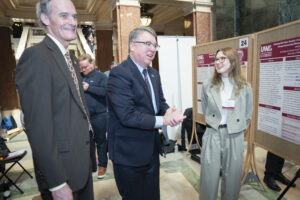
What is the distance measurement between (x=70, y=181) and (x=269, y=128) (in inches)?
84.0

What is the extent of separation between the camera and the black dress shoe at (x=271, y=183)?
8.25 ft

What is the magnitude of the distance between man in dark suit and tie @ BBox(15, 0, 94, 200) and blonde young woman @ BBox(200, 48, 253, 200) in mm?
1343

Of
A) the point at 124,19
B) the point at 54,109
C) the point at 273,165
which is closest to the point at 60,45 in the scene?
the point at 54,109

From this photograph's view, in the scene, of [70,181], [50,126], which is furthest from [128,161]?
[50,126]

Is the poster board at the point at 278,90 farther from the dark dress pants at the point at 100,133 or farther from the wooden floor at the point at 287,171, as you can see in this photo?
the dark dress pants at the point at 100,133

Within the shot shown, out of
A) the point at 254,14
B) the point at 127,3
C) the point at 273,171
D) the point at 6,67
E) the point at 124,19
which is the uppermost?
the point at 127,3

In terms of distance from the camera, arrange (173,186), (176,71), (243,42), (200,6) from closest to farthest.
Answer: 1. (243,42)
2. (173,186)
3. (176,71)
4. (200,6)

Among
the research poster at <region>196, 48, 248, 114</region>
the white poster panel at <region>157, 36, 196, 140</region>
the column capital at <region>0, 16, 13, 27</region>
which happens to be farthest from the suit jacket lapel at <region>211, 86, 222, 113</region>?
the column capital at <region>0, 16, 13, 27</region>

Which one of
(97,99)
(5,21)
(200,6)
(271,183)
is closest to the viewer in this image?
(271,183)

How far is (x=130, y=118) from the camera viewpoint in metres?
1.29

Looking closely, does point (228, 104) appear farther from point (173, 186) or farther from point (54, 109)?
point (54, 109)

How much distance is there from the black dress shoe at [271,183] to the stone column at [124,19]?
11.9 ft

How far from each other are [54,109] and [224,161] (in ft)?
5.63

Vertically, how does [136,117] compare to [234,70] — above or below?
below
